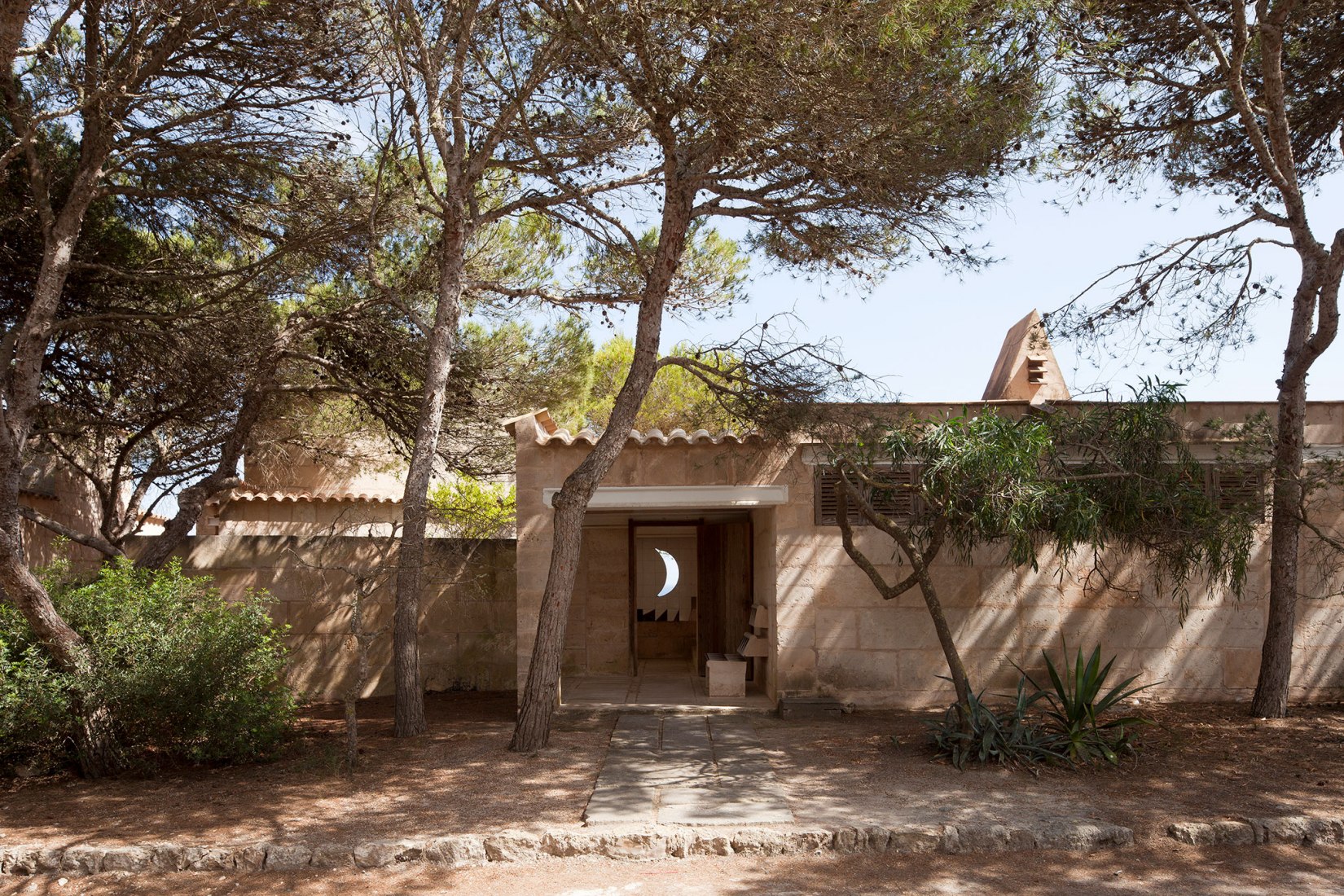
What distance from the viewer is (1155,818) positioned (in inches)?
250

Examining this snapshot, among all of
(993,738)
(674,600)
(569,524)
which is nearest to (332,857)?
(569,524)

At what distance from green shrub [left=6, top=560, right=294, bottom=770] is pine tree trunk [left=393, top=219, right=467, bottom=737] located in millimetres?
1128

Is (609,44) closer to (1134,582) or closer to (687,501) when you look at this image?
(687,501)

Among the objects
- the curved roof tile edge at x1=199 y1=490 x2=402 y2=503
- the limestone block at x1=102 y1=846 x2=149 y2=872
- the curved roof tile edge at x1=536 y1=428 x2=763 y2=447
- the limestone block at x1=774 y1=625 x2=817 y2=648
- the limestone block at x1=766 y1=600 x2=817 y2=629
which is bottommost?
the limestone block at x1=102 y1=846 x2=149 y2=872

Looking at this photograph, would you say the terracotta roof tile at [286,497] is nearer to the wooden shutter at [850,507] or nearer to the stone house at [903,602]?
the stone house at [903,602]

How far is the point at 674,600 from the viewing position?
1583cm

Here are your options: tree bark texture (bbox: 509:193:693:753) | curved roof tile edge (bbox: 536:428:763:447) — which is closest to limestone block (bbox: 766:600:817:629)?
curved roof tile edge (bbox: 536:428:763:447)

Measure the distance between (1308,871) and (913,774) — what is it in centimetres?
250

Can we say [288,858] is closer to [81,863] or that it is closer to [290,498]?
[81,863]

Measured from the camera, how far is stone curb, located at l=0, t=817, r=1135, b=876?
5.98m

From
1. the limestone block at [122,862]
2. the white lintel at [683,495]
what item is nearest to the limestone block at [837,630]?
the white lintel at [683,495]

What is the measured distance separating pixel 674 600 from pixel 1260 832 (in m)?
10.3

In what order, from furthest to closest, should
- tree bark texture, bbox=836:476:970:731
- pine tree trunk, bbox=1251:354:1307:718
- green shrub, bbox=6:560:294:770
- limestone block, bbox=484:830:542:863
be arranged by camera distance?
pine tree trunk, bbox=1251:354:1307:718, tree bark texture, bbox=836:476:970:731, green shrub, bbox=6:560:294:770, limestone block, bbox=484:830:542:863

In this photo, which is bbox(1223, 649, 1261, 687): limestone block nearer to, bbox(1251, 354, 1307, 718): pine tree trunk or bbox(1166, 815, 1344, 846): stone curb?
bbox(1251, 354, 1307, 718): pine tree trunk
